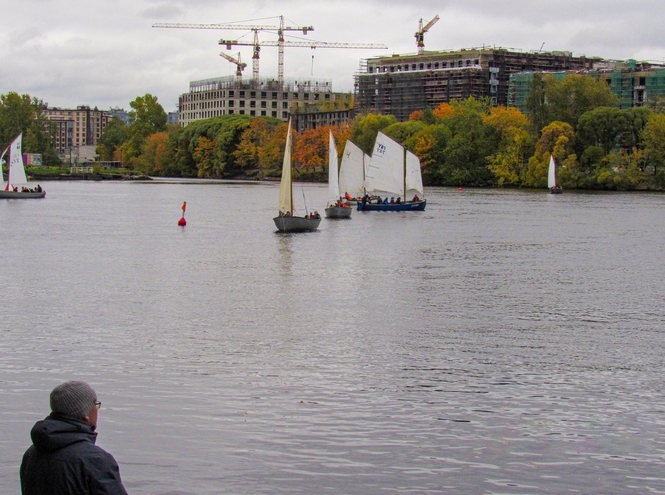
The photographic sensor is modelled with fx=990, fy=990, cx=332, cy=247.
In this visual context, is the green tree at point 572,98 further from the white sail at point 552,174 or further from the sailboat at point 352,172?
the sailboat at point 352,172

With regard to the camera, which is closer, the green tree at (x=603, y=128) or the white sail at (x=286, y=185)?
the white sail at (x=286, y=185)

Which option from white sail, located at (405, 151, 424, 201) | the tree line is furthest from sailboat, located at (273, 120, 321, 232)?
the tree line

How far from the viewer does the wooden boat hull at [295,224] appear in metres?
67.2

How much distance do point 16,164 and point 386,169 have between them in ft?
142

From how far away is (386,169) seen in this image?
94.9m

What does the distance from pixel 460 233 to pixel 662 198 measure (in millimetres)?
63177

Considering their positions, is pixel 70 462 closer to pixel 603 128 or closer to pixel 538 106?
pixel 603 128

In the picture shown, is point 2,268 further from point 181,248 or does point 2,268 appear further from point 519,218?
point 519,218

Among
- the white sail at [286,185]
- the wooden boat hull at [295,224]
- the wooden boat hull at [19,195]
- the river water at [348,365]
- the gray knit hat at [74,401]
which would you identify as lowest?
the river water at [348,365]

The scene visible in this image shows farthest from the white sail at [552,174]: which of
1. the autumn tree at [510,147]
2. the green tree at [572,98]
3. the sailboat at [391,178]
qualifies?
the sailboat at [391,178]

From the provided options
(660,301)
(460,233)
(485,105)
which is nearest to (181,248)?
(460,233)

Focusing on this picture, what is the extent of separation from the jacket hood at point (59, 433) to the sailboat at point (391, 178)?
278 ft

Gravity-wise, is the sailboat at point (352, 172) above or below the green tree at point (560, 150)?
below

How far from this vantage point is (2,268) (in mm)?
44281
